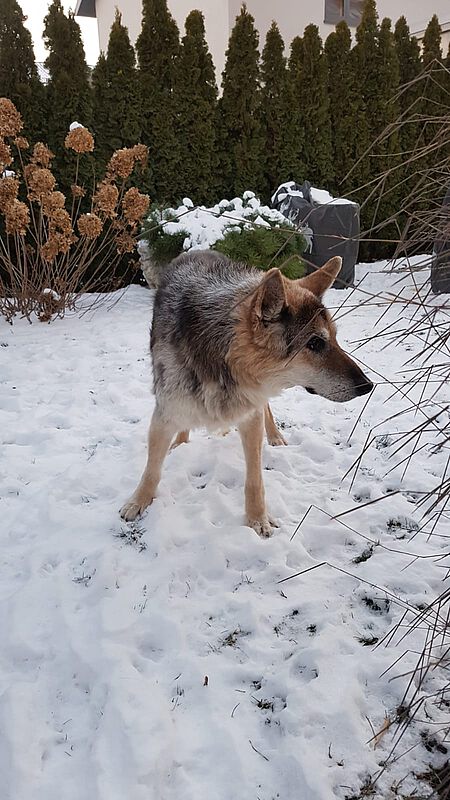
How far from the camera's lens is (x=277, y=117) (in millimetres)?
9109

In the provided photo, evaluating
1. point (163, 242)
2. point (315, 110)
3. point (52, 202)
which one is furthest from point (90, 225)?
point (315, 110)

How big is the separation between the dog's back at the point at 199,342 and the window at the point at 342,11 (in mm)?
13425

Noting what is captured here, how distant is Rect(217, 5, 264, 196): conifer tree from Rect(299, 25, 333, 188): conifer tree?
2.99 ft

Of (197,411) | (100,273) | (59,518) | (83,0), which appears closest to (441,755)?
(197,411)

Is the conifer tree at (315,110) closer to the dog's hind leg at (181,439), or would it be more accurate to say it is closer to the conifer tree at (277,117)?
the conifer tree at (277,117)

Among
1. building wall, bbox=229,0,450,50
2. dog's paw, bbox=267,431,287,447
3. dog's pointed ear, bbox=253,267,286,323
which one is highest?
building wall, bbox=229,0,450,50

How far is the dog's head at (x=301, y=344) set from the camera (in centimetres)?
259

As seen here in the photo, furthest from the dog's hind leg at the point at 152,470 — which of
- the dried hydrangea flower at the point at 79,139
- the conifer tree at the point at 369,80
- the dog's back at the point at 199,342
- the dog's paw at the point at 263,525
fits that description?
the conifer tree at the point at 369,80

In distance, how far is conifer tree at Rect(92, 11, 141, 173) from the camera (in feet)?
25.8

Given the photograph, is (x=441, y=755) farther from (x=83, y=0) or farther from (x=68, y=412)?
(x=83, y=0)

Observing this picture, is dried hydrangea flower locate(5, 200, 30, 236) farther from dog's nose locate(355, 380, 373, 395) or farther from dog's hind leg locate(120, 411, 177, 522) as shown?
dog's nose locate(355, 380, 373, 395)

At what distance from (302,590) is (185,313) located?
61.0 inches

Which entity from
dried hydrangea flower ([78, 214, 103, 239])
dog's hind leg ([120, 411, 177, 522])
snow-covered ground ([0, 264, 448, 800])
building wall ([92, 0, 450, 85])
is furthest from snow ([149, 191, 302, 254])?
building wall ([92, 0, 450, 85])

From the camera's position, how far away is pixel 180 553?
283cm
